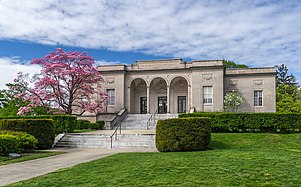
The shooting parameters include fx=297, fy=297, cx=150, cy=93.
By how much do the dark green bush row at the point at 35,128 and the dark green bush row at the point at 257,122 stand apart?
9936 millimetres

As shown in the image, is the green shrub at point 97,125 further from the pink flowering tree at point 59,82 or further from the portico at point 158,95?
the portico at point 158,95

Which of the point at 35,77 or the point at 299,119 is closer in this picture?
the point at 299,119

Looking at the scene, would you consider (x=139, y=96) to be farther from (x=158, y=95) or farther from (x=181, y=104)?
(x=181, y=104)

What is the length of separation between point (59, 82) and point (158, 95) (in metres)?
11.9

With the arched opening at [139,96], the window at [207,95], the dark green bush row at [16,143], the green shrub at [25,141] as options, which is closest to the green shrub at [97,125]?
the arched opening at [139,96]

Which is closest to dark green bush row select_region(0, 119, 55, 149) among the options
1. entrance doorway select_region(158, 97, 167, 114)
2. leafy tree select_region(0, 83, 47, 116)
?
leafy tree select_region(0, 83, 47, 116)

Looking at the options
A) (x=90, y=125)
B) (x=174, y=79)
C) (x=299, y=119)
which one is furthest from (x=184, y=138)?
(x=174, y=79)

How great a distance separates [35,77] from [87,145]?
12.9 m

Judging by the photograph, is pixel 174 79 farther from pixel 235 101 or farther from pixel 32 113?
pixel 32 113

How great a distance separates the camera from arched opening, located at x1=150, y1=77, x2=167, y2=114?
34.0m

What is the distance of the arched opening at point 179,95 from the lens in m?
33.1

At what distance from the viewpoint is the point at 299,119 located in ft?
57.4

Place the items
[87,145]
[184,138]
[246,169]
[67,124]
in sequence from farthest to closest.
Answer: [67,124] < [87,145] < [184,138] < [246,169]

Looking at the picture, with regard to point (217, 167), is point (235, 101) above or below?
above
